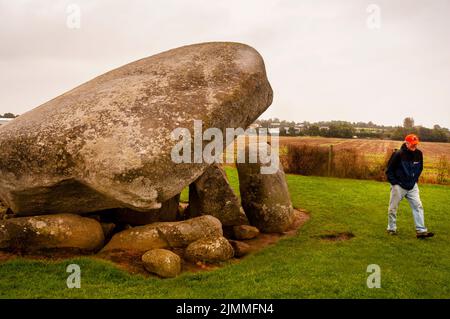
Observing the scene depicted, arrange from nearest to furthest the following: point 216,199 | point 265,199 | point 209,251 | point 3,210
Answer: point 209,251, point 3,210, point 216,199, point 265,199

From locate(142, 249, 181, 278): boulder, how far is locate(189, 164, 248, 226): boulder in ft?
10.7

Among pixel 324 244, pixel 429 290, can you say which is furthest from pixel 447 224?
pixel 429 290

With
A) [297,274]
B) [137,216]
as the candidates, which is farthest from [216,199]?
[297,274]

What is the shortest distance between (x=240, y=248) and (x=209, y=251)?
1.19 m

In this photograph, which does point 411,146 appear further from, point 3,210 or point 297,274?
point 3,210

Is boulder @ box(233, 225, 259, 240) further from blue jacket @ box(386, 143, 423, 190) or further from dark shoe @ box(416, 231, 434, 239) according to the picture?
dark shoe @ box(416, 231, 434, 239)

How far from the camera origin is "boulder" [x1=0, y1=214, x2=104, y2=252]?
329 inches

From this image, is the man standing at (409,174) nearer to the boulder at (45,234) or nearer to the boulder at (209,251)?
the boulder at (209,251)

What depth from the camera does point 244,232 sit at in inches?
418

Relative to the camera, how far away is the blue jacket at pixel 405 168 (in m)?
9.99

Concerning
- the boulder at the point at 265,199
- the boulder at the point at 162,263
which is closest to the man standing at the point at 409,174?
the boulder at the point at 265,199

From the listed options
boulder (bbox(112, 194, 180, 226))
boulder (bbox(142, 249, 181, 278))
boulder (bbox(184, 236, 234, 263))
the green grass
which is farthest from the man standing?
boulder (bbox(112, 194, 180, 226))
